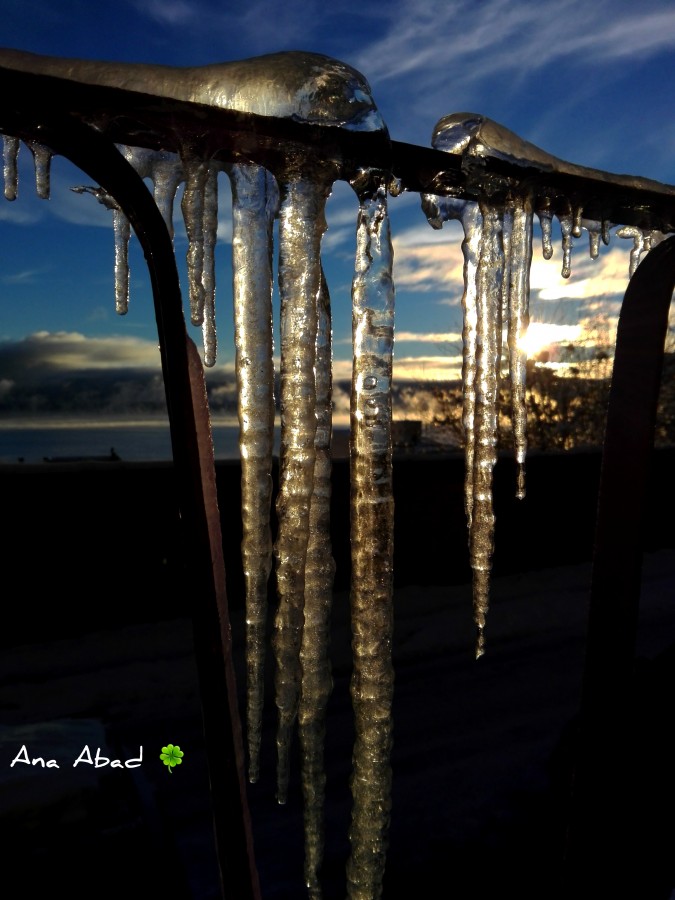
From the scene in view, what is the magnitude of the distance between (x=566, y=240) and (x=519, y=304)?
12.3 inches

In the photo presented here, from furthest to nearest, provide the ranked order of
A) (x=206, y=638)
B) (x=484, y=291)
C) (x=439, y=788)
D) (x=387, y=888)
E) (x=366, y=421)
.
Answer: (x=439, y=788) → (x=387, y=888) → (x=484, y=291) → (x=366, y=421) → (x=206, y=638)

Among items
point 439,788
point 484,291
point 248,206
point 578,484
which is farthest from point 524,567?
point 248,206

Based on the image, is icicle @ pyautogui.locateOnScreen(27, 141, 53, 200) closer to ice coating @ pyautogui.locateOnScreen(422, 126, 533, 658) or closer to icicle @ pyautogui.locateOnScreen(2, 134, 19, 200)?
icicle @ pyautogui.locateOnScreen(2, 134, 19, 200)

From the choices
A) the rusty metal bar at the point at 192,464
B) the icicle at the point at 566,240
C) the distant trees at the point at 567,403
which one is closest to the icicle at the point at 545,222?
the icicle at the point at 566,240

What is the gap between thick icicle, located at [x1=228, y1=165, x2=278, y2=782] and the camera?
3.81 feet

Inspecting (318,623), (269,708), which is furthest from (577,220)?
(269,708)

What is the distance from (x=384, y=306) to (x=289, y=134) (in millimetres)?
366

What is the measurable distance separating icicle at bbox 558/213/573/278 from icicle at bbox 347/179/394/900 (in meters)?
0.51

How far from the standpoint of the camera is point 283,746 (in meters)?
1.23

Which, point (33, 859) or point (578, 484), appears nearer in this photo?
point (33, 859)

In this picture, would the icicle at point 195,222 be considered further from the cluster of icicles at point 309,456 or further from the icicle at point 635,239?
the icicle at point 635,239

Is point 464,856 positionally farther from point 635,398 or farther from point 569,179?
point 569,179

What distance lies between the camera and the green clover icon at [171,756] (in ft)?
10.8

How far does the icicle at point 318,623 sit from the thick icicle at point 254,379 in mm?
89
